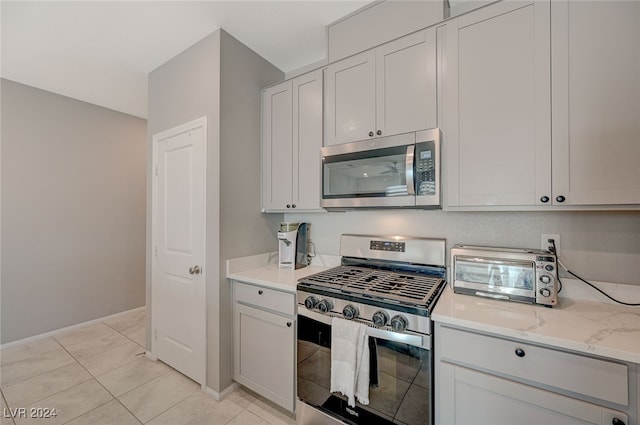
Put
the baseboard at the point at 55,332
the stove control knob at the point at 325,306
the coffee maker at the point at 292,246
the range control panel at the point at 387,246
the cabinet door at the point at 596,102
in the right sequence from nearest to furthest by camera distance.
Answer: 1. the cabinet door at the point at 596,102
2. the stove control knob at the point at 325,306
3. the range control panel at the point at 387,246
4. the coffee maker at the point at 292,246
5. the baseboard at the point at 55,332

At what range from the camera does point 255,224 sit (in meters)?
2.28

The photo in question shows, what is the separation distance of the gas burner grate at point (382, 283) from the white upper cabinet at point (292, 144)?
1.89ft

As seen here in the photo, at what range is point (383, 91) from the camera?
1.71m

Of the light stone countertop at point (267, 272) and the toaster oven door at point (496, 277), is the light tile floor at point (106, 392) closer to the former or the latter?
the light stone countertop at point (267, 272)

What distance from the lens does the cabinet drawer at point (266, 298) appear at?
1.72 m

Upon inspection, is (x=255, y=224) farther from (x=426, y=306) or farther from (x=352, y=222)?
(x=426, y=306)

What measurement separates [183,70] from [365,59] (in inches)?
64.2

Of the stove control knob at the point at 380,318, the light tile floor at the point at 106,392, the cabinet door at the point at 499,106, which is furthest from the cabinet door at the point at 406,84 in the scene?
the light tile floor at the point at 106,392

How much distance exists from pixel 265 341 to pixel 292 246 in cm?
74

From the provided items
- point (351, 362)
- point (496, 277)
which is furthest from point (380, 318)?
point (496, 277)

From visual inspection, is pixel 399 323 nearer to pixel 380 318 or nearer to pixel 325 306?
pixel 380 318

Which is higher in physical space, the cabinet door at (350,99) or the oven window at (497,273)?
the cabinet door at (350,99)

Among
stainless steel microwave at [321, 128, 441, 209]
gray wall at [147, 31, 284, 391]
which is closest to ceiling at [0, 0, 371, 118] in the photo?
gray wall at [147, 31, 284, 391]

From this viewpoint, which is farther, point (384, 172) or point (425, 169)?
point (384, 172)
